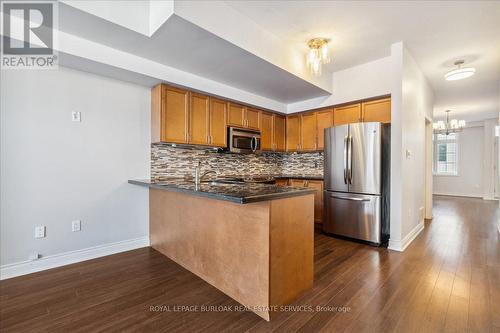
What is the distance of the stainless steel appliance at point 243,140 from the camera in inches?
156

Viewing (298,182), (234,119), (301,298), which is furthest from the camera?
(298,182)

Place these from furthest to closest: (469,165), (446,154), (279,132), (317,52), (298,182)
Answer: (446,154) < (469,165) < (279,132) < (298,182) < (317,52)

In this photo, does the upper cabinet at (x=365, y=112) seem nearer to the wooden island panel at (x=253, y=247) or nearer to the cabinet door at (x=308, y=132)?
the cabinet door at (x=308, y=132)

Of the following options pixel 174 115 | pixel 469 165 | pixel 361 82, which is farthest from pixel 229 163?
pixel 469 165

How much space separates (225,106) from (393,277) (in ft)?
10.6

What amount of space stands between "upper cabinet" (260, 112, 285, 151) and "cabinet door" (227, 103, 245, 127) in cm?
51

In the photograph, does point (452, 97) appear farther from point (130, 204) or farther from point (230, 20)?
point (130, 204)

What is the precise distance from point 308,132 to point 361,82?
4.22 ft

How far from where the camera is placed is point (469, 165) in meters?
8.27

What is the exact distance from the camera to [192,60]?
2.96 meters

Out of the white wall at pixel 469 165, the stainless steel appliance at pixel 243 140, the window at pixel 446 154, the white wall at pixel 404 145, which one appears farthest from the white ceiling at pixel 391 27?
the window at pixel 446 154

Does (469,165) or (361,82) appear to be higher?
(361,82)

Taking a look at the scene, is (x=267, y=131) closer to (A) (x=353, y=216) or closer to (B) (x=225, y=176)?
(B) (x=225, y=176)

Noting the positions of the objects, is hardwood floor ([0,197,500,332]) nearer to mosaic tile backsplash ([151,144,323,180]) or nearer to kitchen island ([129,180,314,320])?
kitchen island ([129,180,314,320])
